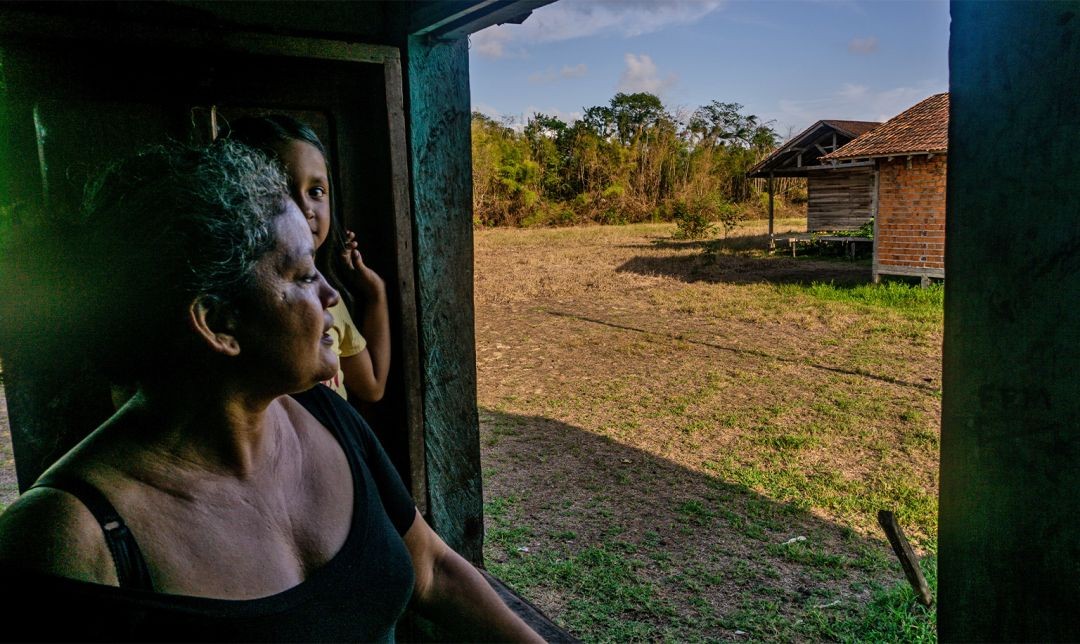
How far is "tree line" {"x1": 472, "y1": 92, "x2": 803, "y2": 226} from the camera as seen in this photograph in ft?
92.3

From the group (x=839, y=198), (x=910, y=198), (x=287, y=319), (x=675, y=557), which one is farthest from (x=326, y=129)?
(x=839, y=198)

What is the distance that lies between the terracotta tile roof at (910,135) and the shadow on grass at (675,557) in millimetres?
9355

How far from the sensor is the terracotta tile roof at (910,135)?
12656 millimetres

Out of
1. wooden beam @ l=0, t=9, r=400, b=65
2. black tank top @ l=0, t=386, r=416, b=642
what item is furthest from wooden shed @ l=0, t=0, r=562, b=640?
black tank top @ l=0, t=386, r=416, b=642

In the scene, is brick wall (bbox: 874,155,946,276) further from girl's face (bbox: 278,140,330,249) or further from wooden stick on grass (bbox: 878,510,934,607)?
girl's face (bbox: 278,140,330,249)

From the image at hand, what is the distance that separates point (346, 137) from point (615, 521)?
3.15 meters

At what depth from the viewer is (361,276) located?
277 cm

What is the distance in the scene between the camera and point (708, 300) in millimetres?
12680

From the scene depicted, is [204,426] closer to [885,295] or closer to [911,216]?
[885,295]

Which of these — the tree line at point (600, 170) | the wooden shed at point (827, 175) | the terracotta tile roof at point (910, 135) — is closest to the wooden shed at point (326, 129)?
the terracotta tile roof at point (910, 135)

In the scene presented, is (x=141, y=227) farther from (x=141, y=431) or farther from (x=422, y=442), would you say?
(x=422, y=442)

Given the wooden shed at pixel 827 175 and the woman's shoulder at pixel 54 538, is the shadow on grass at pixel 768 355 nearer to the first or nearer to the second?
the woman's shoulder at pixel 54 538

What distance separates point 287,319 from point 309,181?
50.2 inches

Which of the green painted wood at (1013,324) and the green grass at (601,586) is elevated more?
the green painted wood at (1013,324)
